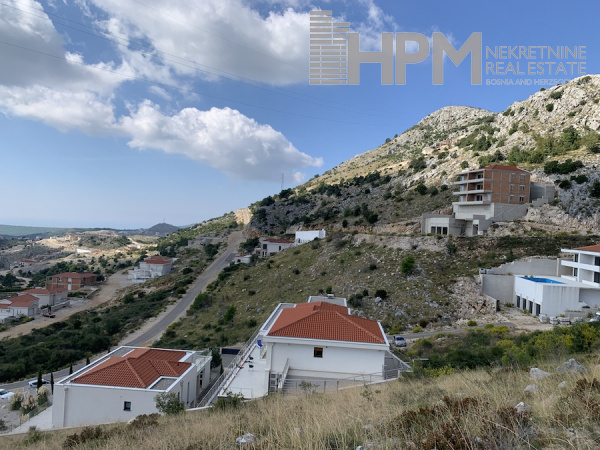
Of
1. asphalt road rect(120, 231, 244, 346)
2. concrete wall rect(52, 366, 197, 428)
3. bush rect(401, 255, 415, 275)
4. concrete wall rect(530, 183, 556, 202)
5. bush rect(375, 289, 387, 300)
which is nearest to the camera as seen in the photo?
concrete wall rect(52, 366, 197, 428)

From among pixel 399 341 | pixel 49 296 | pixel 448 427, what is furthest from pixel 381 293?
pixel 49 296

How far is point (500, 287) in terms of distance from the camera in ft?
97.0

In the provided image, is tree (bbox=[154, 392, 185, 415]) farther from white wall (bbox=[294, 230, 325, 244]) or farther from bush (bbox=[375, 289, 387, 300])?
white wall (bbox=[294, 230, 325, 244])

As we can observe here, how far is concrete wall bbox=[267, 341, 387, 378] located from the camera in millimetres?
14773

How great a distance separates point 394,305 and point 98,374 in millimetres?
20724

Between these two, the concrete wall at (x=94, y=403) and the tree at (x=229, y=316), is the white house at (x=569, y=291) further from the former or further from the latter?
the concrete wall at (x=94, y=403)

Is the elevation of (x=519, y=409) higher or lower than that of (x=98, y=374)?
higher

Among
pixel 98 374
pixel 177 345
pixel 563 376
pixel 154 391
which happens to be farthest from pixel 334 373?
pixel 177 345

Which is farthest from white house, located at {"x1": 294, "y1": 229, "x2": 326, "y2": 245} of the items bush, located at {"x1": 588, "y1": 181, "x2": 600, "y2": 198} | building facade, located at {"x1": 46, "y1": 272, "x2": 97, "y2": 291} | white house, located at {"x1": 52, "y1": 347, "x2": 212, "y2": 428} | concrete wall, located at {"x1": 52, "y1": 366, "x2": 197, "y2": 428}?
building facade, located at {"x1": 46, "y1": 272, "x2": 97, "y2": 291}

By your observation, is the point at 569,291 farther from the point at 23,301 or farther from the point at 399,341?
the point at 23,301

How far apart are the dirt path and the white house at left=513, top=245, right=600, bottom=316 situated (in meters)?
54.2

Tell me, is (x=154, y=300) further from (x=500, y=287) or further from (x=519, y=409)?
(x=519, y=409)

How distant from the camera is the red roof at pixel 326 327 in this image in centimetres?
1501

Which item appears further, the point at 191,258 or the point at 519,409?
the point at 191,258
